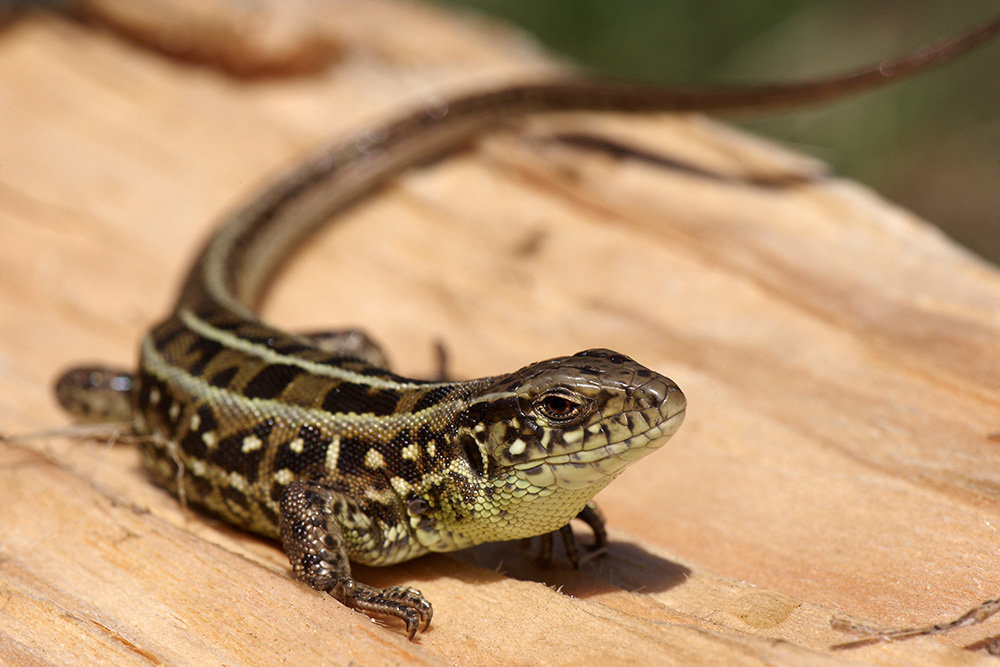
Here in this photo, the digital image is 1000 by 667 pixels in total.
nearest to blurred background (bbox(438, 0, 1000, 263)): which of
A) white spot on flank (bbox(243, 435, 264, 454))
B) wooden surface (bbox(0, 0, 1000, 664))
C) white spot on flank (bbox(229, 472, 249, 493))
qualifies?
wooden surface (bbox(0, 0, 1000, 664))

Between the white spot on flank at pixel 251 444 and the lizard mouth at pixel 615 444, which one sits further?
the white spot on flank at pixel 251 444

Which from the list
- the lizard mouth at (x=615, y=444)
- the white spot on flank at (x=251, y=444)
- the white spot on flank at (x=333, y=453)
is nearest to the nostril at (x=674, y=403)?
the lizard mouth at (x=615, y=444)

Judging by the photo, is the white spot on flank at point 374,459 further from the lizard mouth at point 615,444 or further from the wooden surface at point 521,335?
the lizard mouth at point 615,444

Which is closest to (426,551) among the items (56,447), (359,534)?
(359,534)

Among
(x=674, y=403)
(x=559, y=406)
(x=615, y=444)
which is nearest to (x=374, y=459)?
(x=559, y=406)

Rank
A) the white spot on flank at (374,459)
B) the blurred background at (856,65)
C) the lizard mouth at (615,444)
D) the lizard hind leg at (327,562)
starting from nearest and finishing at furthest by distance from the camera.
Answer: the lizard mouth at (615,444) < the lizard hind leg at (327,562) < the white spot on flank at (374,459) < the blurred background at (856,65)

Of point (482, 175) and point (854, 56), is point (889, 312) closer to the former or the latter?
point (482, 175)

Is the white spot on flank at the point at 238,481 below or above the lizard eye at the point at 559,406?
below
